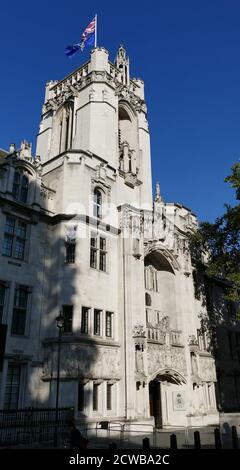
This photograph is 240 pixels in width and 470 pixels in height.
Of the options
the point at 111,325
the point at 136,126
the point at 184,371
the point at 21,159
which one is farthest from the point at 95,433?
the point at 136,126

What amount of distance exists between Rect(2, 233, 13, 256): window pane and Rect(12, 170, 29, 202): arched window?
2.69m

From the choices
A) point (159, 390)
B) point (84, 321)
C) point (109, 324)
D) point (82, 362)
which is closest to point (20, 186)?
point (84, 321)

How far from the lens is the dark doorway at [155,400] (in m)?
28.1

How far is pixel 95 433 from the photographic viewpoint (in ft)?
70.0

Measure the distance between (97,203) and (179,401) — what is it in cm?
1549

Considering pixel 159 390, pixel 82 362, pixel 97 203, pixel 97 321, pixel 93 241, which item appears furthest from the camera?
pixel 97 203

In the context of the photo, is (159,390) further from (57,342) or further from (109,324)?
(57,342)

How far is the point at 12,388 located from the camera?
21.3m

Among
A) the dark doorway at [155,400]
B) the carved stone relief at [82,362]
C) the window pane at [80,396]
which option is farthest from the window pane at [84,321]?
the dark doorway at [155,400]

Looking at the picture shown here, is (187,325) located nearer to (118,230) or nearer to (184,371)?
(184,371)

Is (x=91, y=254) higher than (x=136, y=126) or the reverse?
the reverse

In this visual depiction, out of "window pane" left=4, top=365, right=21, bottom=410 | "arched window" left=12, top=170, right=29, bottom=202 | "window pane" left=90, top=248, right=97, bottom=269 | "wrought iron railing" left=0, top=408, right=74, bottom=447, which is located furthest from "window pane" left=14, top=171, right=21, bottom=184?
"wrought iron railing" left=0, top=408, right=74, bottom=447

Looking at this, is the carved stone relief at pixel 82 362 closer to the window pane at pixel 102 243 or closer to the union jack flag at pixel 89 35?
the window pane at pixel 102 243

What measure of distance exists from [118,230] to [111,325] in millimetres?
6929
